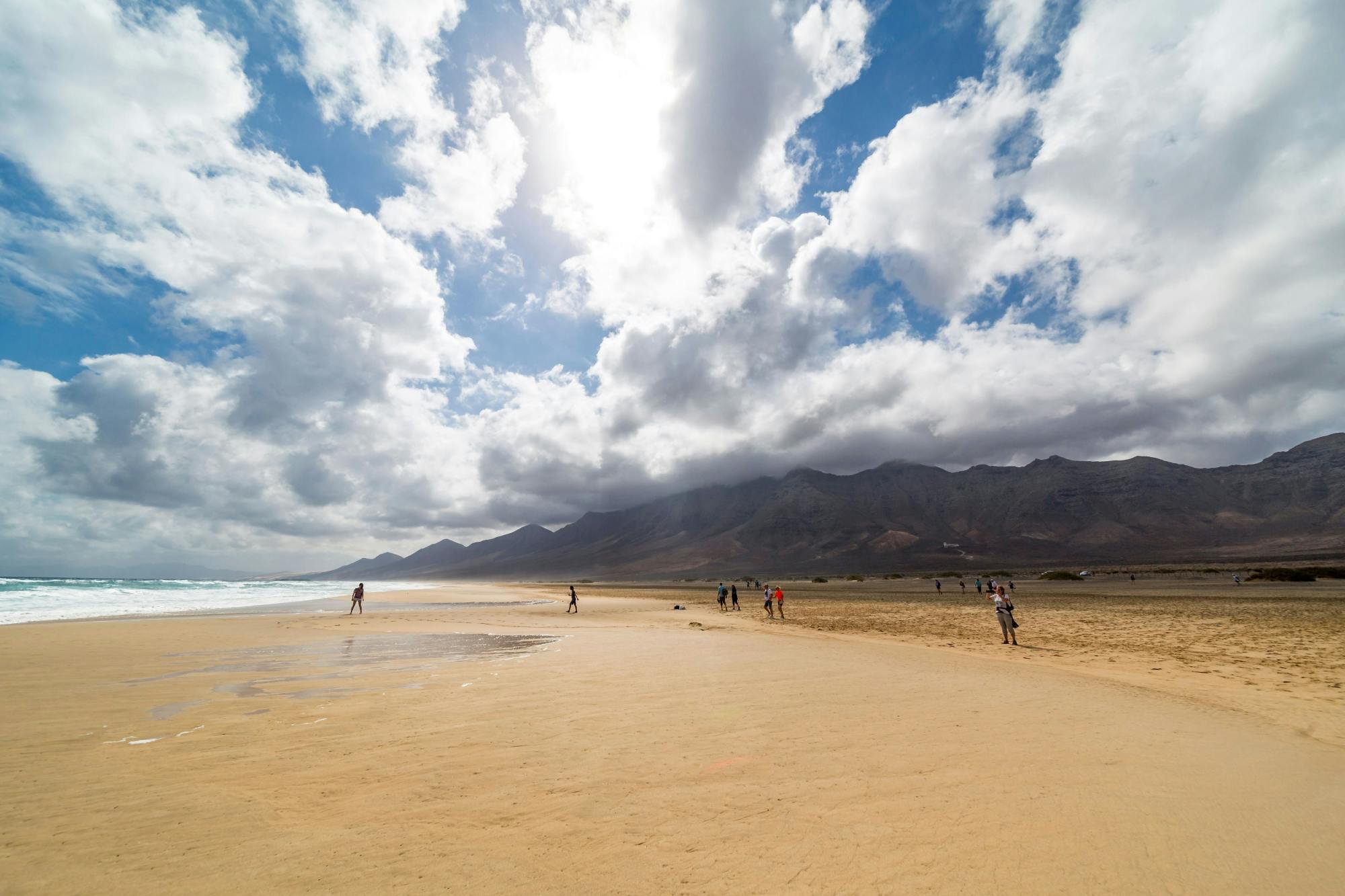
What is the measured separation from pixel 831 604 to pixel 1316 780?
41771 mm

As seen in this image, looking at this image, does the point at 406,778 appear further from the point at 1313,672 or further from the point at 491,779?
the point at 1313,672

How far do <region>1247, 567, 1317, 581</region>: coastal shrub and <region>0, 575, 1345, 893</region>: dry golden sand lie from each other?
68820 millimetres

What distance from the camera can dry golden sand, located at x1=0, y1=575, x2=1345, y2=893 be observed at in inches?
190

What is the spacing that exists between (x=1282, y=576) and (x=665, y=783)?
86.9 m

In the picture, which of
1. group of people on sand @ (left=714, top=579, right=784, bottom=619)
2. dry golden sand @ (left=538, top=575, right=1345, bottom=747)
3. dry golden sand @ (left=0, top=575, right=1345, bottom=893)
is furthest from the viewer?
group of people on sand @ (left=714, top=579, right=784, bottom=619)

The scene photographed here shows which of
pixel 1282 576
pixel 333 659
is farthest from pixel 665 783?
pixel 1282 576

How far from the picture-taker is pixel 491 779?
23.0 ft

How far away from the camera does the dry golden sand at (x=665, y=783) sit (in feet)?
15.8

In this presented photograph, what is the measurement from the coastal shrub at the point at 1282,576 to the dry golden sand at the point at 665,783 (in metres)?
68.8

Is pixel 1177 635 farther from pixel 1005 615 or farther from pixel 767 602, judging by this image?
pixel 767 602

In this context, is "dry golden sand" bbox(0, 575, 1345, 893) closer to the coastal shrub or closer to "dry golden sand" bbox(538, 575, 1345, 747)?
"dry golden sand" bbox(538, 575, 1345, 747)

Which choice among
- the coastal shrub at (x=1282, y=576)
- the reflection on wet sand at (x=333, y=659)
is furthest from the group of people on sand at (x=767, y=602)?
the coastal shrub at (x=1282, y=576)

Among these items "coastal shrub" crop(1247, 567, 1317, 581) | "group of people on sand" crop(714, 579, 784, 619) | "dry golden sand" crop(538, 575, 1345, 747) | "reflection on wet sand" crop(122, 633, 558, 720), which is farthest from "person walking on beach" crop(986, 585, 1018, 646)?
"coastal shrub" crop(1247, 567, 1317, 581)

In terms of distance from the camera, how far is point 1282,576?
6016 centimetres
